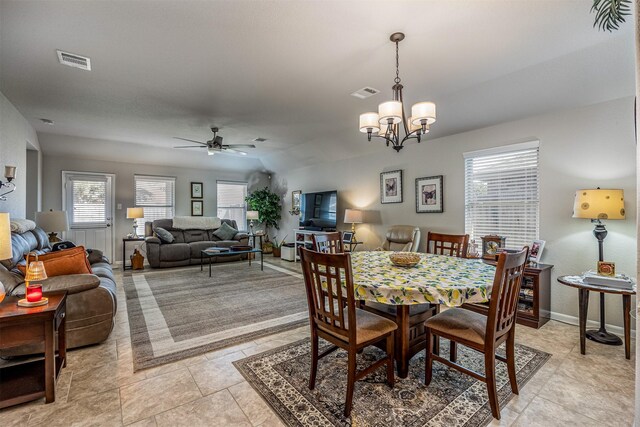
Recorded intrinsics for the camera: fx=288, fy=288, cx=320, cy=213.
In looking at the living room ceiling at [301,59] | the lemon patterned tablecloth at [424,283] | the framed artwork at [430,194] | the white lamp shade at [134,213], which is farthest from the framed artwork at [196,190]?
the lemon patterned tablecloth at [424,283]

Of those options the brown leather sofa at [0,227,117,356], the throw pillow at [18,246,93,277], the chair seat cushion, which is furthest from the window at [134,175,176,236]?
the chair seat cushion

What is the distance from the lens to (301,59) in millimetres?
2744

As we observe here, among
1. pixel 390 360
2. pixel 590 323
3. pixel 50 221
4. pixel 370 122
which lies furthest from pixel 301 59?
pixel 50 221

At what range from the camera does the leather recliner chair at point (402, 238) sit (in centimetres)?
459

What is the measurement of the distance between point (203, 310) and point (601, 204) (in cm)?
432

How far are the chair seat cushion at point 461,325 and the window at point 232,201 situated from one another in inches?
289

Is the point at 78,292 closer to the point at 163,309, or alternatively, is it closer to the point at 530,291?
the point at 163,309

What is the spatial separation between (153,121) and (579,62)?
5.55 m

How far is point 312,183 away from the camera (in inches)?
285

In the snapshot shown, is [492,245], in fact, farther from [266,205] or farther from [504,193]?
[266,205]

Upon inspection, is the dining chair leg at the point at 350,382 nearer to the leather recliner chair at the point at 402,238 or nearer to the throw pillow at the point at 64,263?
the throw pillow at the point at 64,263

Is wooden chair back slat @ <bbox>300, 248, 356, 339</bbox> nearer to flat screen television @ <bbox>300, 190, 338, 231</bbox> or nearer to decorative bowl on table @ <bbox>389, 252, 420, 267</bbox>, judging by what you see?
decorative bowl on table @ <bbox>389, 252, 420, 267</bbox>

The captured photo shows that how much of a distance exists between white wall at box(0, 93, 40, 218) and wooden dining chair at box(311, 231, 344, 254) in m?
3.82

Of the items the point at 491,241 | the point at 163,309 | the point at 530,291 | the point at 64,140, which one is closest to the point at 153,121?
the point at 64,140
